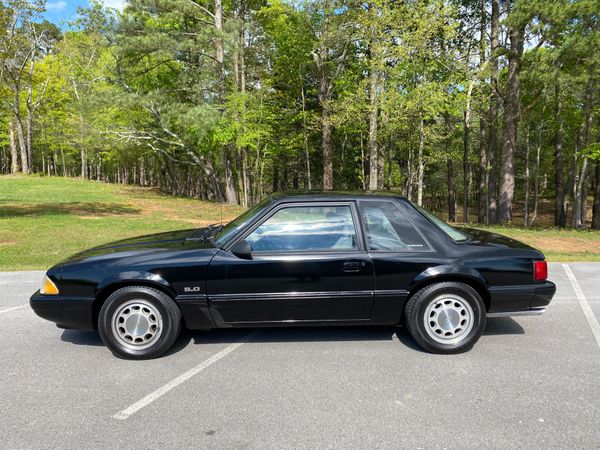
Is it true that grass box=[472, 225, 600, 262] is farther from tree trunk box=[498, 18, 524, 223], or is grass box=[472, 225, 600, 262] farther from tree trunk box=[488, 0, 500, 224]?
tree trunk box=[488, 0, 500, 224]

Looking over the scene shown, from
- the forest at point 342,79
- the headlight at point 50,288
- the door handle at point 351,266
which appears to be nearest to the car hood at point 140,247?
the headlight at point 50,288

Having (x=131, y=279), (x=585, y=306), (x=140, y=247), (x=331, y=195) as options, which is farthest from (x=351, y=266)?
(x=585, y=306)

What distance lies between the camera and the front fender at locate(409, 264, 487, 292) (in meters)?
3.75

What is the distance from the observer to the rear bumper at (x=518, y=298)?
3846mm

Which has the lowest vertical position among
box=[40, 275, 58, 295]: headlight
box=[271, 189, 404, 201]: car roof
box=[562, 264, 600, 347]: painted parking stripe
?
box=[562, 264, 600, 347]: painted parking stripe

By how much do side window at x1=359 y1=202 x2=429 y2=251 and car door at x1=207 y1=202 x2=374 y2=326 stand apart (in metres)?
0.14

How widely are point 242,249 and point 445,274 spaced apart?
189cm

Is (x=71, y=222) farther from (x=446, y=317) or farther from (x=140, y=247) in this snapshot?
(x=446, y=317)

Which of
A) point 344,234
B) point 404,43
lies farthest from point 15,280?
point 404,43

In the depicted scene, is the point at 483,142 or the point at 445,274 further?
the point at 483,142

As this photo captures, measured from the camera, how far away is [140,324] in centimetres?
372

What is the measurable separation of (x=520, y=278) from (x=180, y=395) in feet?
10.6

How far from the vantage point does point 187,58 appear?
2259 cm

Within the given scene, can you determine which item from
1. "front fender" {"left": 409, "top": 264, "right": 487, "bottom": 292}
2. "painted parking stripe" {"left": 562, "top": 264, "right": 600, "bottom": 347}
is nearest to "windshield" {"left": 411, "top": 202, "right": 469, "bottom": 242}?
"front fender" {"left": 409, "top": 264, "right": 487, "bottom": 292}
